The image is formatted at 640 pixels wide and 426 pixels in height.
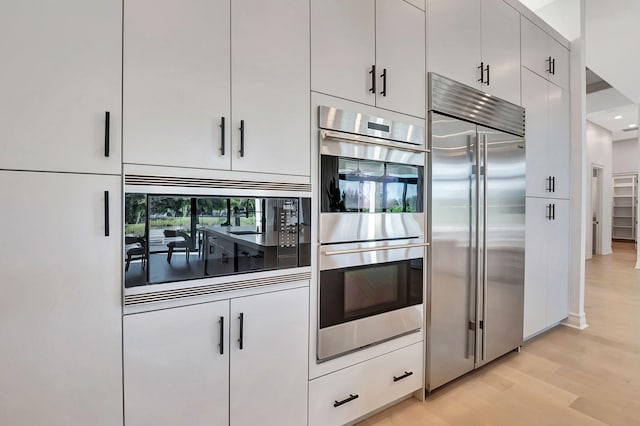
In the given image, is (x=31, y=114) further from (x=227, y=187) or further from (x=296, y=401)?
(x=296, y=401)

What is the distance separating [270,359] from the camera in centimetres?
154

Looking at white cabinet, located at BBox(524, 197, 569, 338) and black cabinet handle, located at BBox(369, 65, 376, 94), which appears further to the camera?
white cabinet, located at BBox(524, 197, 569, 338)

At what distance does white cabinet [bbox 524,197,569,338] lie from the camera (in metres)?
2.98

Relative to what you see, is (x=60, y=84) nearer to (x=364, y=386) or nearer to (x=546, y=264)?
(x=364, y=386)

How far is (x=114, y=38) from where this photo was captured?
1194 millimetres

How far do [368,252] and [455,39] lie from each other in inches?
66.7

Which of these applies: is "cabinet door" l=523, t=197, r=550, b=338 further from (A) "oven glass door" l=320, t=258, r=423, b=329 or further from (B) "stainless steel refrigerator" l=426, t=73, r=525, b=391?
(A) "oven glass door" l=320, t=258, r=423, b=329

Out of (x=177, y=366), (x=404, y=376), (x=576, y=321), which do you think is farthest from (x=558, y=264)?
(x=177, y=366)

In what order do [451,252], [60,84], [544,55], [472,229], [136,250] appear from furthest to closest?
[544,55] → [472,229] → [451,252] → [136,250] → [60,84]

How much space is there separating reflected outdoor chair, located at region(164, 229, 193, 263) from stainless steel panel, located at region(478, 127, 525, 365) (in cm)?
213

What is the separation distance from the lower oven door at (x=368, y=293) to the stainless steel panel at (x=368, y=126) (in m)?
0.65

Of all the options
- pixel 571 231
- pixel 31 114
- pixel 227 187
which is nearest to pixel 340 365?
pixel 227 187

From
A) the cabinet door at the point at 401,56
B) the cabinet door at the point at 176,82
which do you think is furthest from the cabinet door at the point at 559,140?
the cabinet door at the point at 176,82

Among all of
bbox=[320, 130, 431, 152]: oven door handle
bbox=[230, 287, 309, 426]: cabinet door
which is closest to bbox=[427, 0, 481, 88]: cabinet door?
bbox=[320, 130, 431, 152]: oven door handle
